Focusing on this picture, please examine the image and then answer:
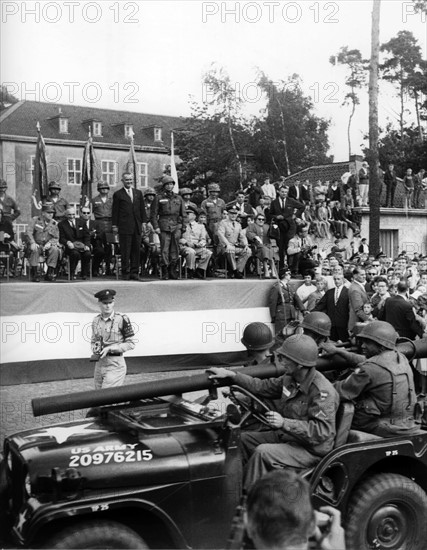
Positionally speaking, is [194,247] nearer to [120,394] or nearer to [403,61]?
[120,394]

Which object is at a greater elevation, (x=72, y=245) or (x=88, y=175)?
(x=88, y=175)

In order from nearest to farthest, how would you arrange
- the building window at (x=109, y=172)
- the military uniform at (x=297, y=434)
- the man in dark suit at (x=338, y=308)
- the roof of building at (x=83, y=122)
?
the military uniform at (x=297, y=434), the man in dark suit at (x=338, y=308), the roof of building at (x=83, y=122), the building window at (x=109, y=172)

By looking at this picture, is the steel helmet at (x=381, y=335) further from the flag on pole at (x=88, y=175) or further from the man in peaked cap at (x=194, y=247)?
the flag on pole at (x=88, y=175)

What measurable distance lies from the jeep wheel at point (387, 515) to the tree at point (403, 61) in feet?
89.2

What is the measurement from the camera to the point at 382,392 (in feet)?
19.7

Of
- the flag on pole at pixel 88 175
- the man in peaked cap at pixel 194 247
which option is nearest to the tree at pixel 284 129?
the flag on pole at pixel 88 175

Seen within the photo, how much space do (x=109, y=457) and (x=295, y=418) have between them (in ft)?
5.08

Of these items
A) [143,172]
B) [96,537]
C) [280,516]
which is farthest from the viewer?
[143,172]

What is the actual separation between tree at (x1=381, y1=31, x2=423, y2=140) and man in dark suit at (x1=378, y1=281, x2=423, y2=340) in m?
20.9

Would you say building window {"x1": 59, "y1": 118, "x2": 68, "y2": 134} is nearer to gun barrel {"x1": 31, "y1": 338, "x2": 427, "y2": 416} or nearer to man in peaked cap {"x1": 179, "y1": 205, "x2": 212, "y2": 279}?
man in peaked cap {"x1": 179, "y1": 205, "x2": 212, "y2": 279}

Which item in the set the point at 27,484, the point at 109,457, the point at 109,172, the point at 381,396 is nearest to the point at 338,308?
the point at 381,396

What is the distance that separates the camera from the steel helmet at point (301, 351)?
5.70m

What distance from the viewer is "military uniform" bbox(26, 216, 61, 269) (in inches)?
570

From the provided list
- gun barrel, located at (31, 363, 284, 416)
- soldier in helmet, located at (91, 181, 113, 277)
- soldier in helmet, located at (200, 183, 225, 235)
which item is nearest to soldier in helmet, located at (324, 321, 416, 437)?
gun barrel, located at (31, 363, 284, 416)
